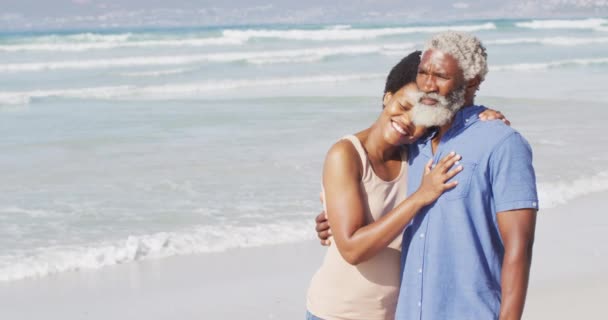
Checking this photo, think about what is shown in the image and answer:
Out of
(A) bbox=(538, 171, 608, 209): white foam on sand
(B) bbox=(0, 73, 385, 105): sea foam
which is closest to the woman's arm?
(A) bbox=(538, 171, 608, 209): white foam on sand

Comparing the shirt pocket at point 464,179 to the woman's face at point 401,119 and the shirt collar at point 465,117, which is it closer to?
the shirt collar at point 465,117

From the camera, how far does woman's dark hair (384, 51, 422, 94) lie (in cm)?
277

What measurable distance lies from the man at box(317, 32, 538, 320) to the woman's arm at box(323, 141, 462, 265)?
7cm

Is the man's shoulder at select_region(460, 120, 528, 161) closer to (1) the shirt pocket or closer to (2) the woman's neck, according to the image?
(1) the shirt pocket

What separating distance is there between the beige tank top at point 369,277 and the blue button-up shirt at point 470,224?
8.5 inches

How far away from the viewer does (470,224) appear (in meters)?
2.47

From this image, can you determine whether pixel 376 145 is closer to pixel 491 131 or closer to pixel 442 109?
pixel 442 109

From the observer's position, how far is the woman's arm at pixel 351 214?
8.54 feet

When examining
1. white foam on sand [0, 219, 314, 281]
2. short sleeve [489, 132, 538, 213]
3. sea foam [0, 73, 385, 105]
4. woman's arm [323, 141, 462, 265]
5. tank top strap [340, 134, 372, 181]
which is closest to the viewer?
short sleeve [489, 132, 538, 213]

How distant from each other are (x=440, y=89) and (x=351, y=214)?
0.49 meters

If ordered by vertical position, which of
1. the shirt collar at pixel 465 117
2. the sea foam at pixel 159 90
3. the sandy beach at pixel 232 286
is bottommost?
the sandy beach at pixel 232 286

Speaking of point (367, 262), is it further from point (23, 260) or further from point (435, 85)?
point (23, 260)

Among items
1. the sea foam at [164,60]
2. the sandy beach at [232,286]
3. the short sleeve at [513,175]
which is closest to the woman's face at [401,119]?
the short sleeve at [513,175]

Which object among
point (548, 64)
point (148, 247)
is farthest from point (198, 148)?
point (548, 64)
